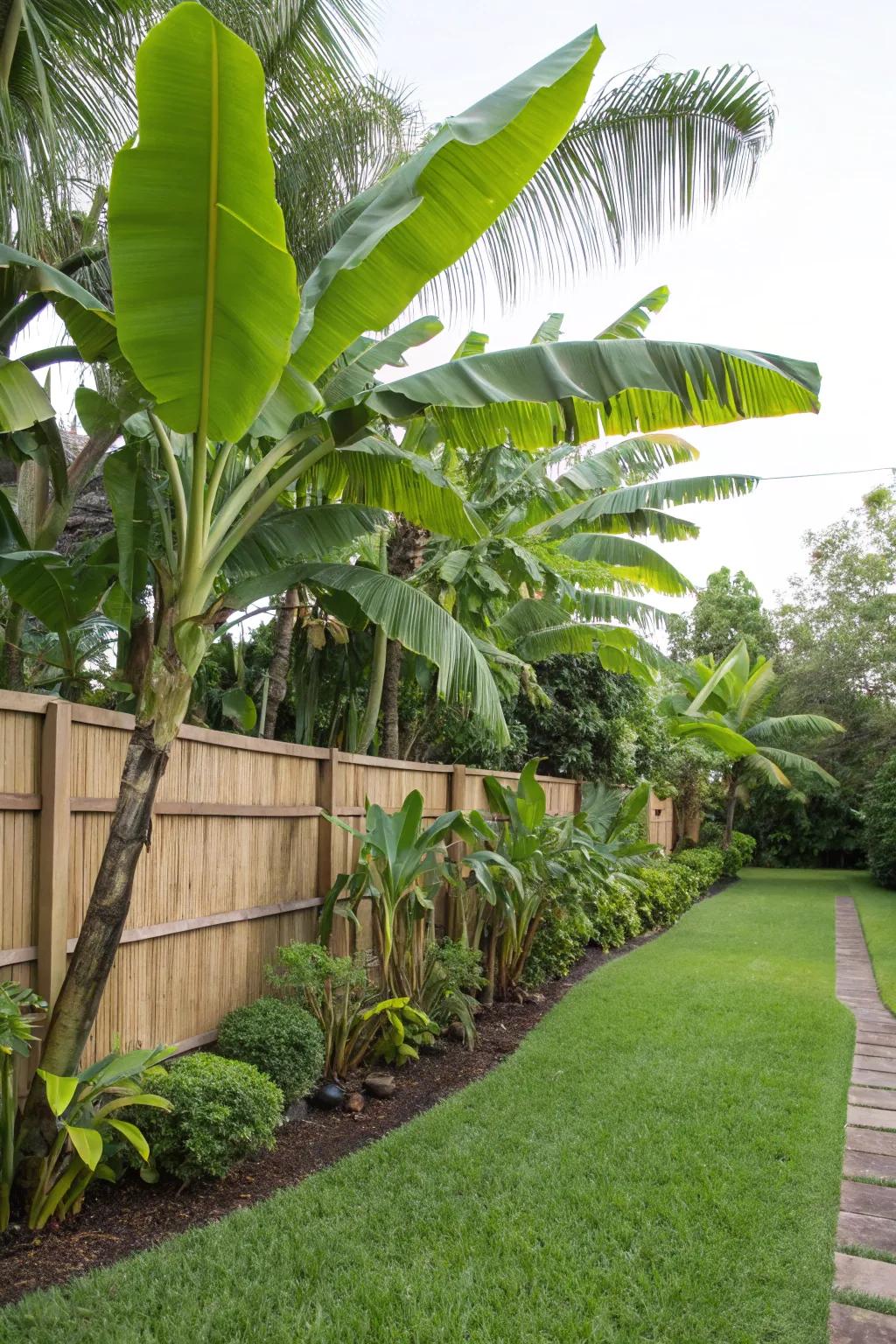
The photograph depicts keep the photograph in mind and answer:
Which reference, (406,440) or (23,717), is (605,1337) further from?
(406,440)

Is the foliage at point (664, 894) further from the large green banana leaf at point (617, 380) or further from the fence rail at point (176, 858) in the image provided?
the large green banana leaf at point (617, 380)

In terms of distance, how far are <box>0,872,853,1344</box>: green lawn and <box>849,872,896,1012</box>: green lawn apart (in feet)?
12.4

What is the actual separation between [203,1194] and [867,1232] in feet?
8.75

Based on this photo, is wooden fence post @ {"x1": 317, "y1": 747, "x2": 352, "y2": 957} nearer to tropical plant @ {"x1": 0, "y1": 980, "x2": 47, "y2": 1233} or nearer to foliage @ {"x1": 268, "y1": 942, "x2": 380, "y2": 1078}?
foliage @ {"x1": 268, "y1": 942, "x2": 380, "y2": 1078}

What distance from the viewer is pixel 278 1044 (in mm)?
4656

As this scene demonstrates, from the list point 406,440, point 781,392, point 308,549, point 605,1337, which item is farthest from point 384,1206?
point 406,440

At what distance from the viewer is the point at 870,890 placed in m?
19.9

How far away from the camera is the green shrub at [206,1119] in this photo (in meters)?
3.77

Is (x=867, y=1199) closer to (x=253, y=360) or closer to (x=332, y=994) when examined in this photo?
(x=332, y=994)

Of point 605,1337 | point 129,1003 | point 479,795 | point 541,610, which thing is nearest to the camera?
point 605,1337

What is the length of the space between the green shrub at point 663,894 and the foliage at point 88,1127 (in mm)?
8657

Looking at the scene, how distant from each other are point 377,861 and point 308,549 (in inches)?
78.3

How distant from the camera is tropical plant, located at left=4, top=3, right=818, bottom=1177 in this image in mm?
2990

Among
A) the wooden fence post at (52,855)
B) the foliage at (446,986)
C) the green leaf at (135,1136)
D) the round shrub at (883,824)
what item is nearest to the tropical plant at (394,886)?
the foliage at (446,986)
